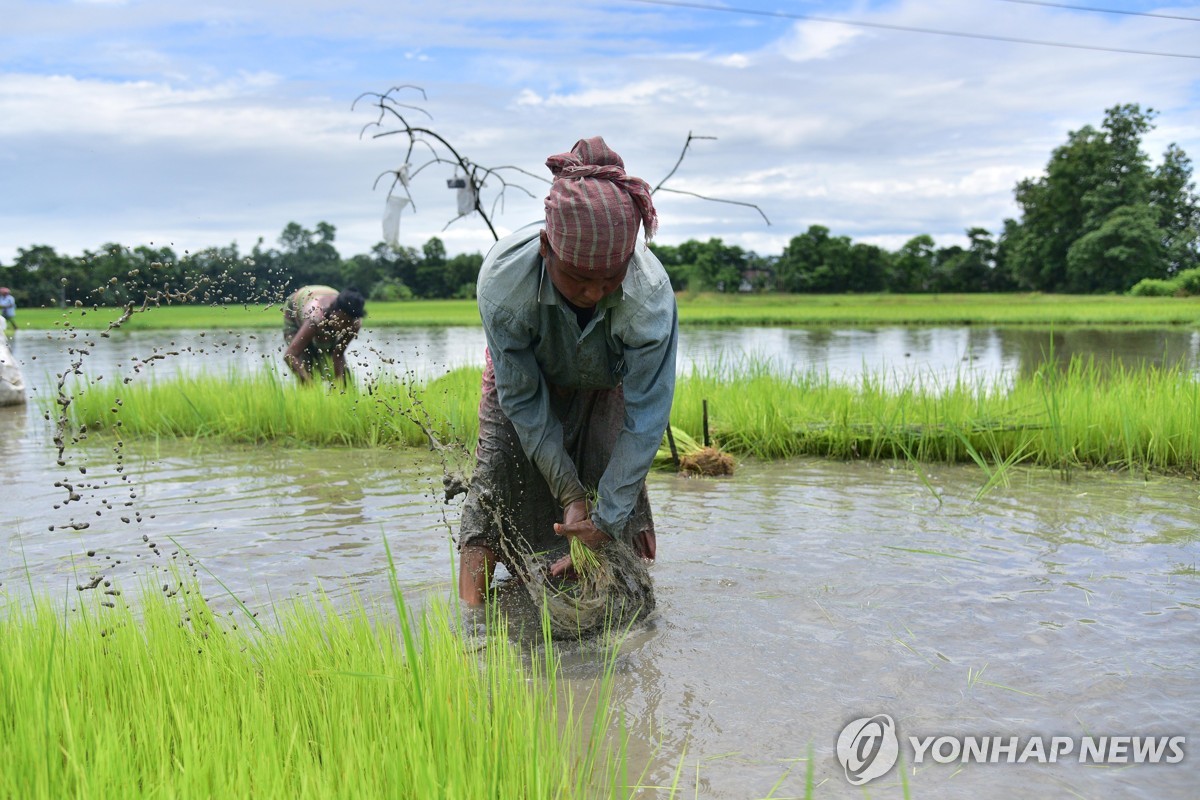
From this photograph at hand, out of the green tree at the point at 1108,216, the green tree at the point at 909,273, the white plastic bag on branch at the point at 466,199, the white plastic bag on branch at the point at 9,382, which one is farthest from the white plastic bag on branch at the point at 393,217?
the green tree at the point at 909,273

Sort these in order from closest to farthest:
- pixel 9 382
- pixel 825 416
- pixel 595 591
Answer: pixel 595 591, pixel 825 416, pixel 9 382

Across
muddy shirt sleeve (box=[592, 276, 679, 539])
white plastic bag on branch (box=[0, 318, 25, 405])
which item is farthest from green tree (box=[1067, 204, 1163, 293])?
muddy shirt sleeve (box=[592, 276, 679, 539])

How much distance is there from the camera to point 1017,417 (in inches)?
207

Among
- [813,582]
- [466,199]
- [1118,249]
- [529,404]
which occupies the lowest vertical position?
[813,582]

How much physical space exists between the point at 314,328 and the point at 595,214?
16.4 feet

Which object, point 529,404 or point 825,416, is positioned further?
point 825,416

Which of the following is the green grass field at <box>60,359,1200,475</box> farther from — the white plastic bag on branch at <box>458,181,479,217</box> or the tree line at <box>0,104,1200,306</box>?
the tree line at <box>0,104,1200,306</box>

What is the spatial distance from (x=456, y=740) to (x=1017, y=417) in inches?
174

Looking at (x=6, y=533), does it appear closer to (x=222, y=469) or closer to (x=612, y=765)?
(x=222, y=469)

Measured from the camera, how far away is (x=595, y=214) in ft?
7.12

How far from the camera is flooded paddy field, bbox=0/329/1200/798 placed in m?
2.14

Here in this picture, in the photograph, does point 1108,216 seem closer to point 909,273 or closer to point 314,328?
point 909,273

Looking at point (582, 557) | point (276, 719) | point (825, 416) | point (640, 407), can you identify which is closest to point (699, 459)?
point (825, 416)

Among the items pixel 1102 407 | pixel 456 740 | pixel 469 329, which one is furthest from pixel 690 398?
pixel 469 329
